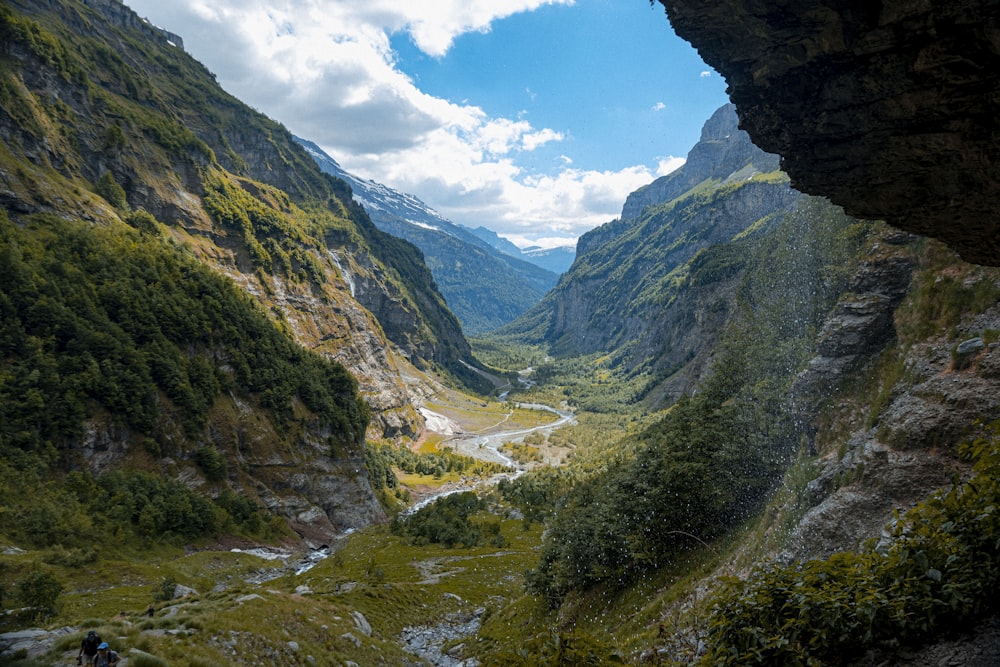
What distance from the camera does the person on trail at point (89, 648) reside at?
1338 cm

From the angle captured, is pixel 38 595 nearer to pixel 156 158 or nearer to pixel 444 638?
pixel 444 638

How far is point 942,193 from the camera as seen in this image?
12164mm

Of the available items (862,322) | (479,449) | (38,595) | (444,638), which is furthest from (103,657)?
(479,449)

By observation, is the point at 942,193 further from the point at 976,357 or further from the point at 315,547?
the point at 315,547

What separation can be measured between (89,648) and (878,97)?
2525 cm

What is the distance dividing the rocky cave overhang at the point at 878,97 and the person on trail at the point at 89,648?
77.4ft

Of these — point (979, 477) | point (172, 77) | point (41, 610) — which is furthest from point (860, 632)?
point (172, 77)

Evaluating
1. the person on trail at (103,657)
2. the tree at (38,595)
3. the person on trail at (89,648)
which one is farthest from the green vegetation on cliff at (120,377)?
the person on trail at (103,657)

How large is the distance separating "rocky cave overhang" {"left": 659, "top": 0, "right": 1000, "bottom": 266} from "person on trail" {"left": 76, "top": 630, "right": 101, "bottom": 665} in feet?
77.4

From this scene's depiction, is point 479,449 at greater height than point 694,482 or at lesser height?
lesser

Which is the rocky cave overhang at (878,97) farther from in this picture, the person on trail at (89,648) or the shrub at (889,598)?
the person on trail at (89,648)

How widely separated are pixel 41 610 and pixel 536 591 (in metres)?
26.0

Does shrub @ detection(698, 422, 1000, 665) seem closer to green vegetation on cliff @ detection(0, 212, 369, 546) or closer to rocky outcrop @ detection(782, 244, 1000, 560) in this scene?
rocky outcrop @ detection(782, 244, 1000, 560)

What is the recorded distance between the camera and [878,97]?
11.6 m
